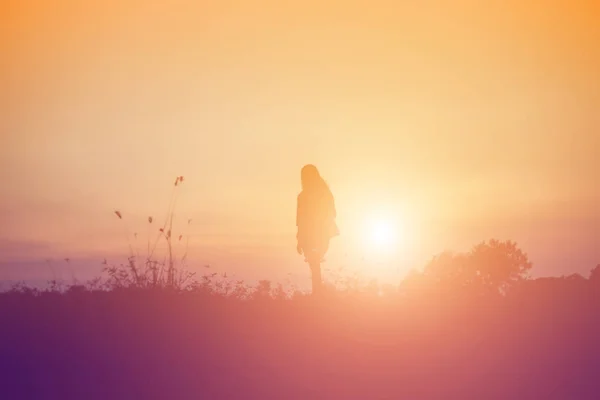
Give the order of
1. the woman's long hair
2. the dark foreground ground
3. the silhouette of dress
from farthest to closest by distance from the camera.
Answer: the woman's long hair < the silhouette of dress < the dark foreground ground

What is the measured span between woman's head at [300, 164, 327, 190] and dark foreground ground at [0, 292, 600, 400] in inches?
183

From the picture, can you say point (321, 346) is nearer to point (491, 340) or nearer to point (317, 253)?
point (491, 340)

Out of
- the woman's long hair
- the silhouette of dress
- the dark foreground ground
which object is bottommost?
the dark foreground ground

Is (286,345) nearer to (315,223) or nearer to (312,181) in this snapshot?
(315,223)

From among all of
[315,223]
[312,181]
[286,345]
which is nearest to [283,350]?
[286,345]

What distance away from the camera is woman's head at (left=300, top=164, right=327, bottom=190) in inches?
703

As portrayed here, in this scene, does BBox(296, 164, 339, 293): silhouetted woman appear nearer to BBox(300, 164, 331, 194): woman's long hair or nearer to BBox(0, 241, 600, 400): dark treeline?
BBox(300, 164, 331, 194): woman's long hair

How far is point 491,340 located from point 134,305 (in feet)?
21.7

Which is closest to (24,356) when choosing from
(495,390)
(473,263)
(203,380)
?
(203,380)

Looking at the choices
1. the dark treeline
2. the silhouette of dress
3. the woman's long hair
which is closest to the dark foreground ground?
the dark treeline

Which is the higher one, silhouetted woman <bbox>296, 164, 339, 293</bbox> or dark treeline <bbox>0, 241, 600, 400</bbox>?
silhouetted woman <bbox>296, 164, 339, 293</bbox>

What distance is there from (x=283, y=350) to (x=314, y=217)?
6.66m

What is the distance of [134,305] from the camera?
1263 centimetres

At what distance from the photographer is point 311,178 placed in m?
17.8
